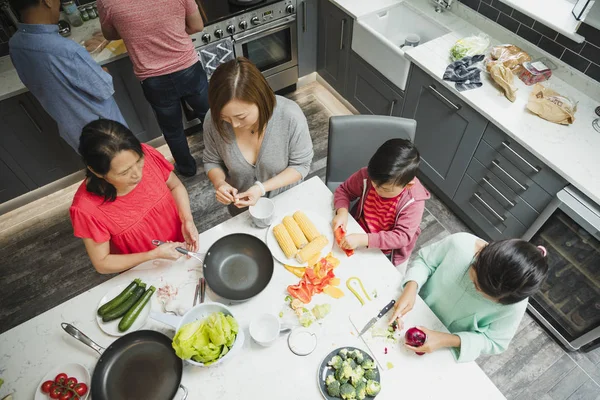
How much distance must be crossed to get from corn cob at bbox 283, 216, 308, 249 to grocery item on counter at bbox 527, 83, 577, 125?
5.09ft

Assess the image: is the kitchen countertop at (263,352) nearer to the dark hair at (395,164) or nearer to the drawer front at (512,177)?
the dark hair at (395,164)

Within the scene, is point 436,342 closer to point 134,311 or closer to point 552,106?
point 134,311

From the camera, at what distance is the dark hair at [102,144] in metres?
1.32

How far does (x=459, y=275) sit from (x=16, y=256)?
2.94 metres

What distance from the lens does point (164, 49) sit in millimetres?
2354

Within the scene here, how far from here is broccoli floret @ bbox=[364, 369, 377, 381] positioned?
1.28 meters

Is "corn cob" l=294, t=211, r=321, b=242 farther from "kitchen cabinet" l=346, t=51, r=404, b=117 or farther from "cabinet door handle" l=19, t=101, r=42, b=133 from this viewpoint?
"cabinet door handle" l=19, t=101, r=42, b=133

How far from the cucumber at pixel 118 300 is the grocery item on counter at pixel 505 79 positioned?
2.19 meters

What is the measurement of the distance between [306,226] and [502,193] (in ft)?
4.76

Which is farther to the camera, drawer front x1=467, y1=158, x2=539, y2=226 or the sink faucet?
the sink faucet

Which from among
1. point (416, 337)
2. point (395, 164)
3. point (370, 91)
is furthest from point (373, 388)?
point (370, 91)

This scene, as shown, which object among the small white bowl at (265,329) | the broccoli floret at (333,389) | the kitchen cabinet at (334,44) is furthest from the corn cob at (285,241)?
the kitchen cabinet at (334,44)

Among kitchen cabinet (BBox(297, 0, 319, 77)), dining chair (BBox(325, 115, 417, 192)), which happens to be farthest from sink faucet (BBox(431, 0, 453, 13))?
dining chair (BBox(325, 115, 417, 192))

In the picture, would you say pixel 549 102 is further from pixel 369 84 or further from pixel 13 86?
pixel 13 86
